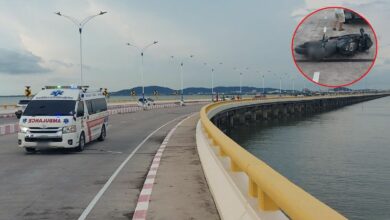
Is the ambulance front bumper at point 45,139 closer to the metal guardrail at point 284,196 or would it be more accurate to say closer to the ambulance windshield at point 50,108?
the ambulance windshield at point 50,108

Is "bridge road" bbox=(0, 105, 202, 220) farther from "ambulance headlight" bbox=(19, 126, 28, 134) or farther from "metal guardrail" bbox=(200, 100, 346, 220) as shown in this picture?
"metal guardrail" bbox=(200, 100, 346, 220)

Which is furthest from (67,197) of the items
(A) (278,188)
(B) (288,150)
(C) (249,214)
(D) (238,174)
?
(B) (288,150)

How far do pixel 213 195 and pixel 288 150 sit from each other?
96.4 ft

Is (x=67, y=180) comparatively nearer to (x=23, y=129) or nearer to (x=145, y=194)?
(x=145, y=194)

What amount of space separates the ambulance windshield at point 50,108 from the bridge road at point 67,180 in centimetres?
159

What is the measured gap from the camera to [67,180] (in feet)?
38.3

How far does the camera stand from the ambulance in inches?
656

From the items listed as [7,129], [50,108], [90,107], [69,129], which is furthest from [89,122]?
[7,129]

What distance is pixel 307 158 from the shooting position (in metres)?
32.7

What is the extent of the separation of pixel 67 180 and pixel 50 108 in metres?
6.72

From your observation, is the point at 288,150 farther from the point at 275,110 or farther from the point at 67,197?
the point at 275,110

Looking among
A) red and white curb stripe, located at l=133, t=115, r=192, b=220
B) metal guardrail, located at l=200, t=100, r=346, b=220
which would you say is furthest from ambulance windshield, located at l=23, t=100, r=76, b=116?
metal guardrail, located at l=200, t=100, r=346, b=220

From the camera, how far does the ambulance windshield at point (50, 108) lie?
1727 centimetres

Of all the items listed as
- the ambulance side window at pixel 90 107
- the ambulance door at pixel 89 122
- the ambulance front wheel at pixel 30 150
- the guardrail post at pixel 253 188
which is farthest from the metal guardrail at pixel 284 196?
the ambulance side window at pixel 90 107
